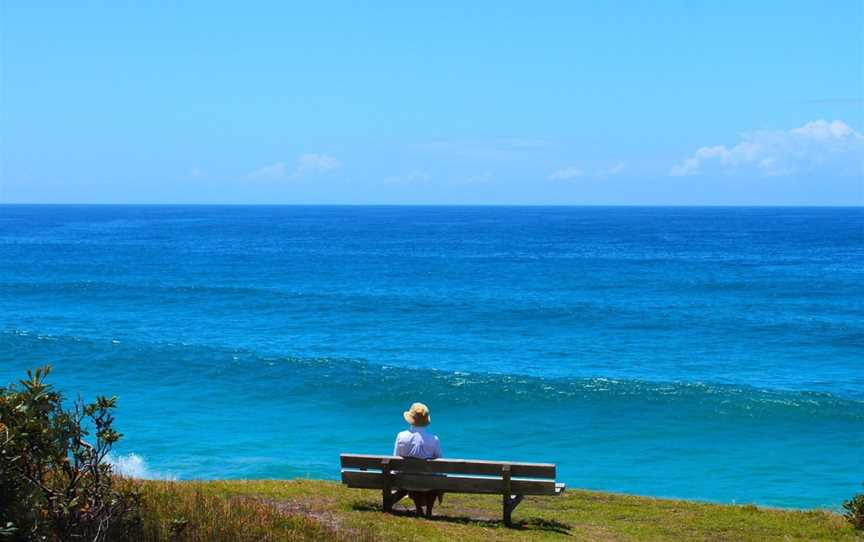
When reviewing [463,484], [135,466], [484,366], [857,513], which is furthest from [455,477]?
[484,366]

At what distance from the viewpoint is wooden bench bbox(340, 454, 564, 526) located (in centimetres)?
1180

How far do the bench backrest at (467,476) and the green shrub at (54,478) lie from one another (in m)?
3.91

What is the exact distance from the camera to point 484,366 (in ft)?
116

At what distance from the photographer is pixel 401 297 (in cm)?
5862

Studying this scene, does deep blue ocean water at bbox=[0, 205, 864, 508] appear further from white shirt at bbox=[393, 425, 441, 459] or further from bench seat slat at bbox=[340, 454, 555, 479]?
bench seat slat at bbox=[340, 454, 555, 479]

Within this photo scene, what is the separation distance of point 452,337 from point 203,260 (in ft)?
168

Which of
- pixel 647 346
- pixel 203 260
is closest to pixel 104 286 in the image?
pixel 203 260

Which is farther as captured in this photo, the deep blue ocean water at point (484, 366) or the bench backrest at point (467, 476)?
the deep blue ocean water at point (484, 366)

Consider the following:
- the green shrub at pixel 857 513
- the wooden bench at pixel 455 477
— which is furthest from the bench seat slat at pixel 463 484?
the green shrub at pixel 857 513

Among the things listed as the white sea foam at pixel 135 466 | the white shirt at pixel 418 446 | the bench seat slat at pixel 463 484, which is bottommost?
the white sea foam at pixel 135 466

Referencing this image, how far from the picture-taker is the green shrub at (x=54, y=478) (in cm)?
760

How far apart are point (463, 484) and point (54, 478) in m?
5.08

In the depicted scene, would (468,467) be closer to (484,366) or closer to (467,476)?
(467,476)

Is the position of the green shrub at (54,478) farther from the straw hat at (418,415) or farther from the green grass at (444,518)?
the straw hat at (418,415)
